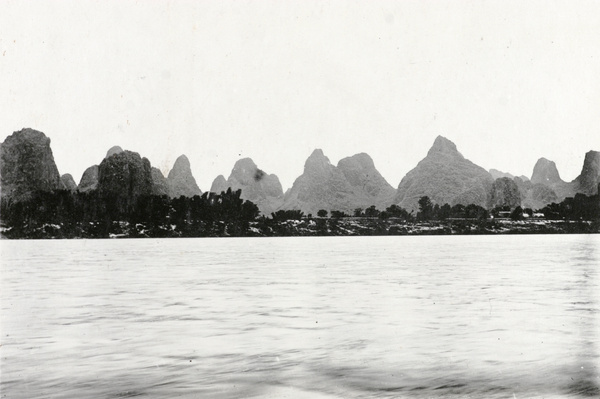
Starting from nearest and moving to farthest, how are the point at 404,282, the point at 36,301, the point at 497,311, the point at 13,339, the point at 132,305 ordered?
the point at 13,339
the point at 497,311
the point at 132,305
the point at 36,301
the point at 404,282

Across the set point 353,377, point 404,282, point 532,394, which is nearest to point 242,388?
point 353,377

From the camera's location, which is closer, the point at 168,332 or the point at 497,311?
the point at 168,332

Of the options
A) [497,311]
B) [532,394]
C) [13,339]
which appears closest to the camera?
[532,394]

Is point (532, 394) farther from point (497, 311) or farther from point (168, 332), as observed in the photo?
point (497, 311)

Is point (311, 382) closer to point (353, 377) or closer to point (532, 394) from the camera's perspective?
point (353, 377)

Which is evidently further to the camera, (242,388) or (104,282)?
(104,282)

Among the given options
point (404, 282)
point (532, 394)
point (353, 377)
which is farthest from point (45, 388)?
point (404, 282)

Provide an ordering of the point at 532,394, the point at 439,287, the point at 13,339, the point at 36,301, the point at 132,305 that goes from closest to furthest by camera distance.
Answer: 1. the point at 532,394
2. the point at 13,339
3. the point at 132,305
4. the point at 36,301
5. the point at 439,287

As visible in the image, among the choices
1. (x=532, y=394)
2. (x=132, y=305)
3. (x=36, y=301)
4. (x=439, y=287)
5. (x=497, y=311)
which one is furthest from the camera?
(x=439, y=287)

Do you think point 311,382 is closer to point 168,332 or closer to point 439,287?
point 168,332
